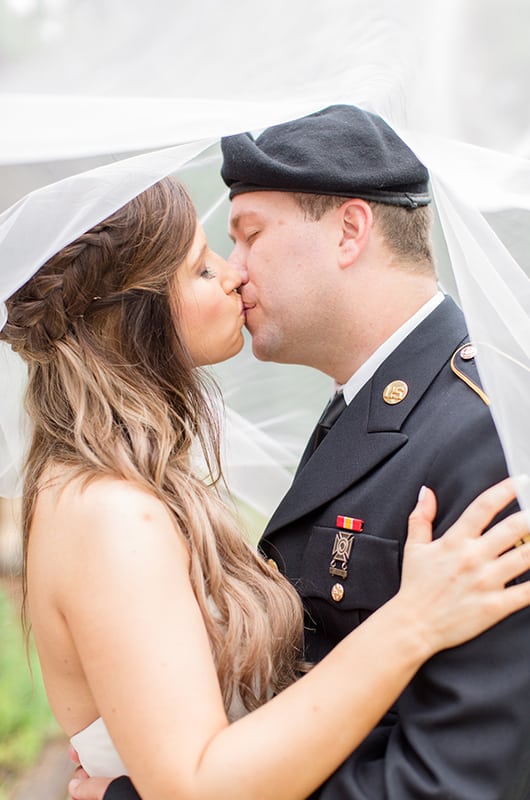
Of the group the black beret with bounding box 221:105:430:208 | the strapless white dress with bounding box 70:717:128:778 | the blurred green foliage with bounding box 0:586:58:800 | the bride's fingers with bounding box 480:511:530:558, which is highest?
the black beret with bounding box 221:105:430:208

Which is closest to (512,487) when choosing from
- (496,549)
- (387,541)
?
(496,549)

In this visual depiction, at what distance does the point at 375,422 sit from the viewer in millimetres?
2160

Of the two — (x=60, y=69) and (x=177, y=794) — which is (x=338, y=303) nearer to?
(x=60, y=69)

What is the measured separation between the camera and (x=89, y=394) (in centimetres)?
208

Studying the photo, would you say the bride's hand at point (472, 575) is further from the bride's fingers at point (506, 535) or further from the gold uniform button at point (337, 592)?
the gold uniform button at point (337, 592)

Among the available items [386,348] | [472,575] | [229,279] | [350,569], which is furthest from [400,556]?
[229,279]

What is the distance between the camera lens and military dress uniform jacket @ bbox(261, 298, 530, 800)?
1626mm

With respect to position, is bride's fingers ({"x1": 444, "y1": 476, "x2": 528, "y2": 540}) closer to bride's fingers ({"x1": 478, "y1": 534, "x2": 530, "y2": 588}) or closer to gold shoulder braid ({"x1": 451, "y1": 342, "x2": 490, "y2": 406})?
bride's fingers ({"x1": 478, "y1": 534, "x2": 530, "y2": 588})

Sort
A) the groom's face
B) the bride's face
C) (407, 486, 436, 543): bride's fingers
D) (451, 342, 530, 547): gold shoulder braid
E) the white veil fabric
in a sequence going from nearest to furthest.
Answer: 1. the white veil fabric
2. (407, 486, 436, 543): bride's fingers
3. (451, 342, 530, 547): gold shoulder braid
4. the bride's face
5. the groom's face

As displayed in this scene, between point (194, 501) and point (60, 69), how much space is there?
A: 3.06ft

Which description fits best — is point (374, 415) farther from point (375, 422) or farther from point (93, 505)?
point (93, 505)

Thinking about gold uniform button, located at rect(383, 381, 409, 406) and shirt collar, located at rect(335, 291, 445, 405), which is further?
shirt collar, located at rect(335, 291, 445, 405)

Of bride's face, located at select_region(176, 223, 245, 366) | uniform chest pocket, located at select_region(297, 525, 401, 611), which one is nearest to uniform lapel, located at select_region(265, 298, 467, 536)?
uniform chest pocket, located at select_region(297, 525, 401, 611)

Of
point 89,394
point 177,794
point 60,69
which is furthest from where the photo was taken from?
point 89,394
